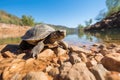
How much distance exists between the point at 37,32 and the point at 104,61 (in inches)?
129

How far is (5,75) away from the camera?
384 centimetres

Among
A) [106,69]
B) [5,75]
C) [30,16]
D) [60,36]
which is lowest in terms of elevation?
[5,75]

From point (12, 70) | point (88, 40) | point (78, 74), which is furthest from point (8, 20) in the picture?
point (78, 74)

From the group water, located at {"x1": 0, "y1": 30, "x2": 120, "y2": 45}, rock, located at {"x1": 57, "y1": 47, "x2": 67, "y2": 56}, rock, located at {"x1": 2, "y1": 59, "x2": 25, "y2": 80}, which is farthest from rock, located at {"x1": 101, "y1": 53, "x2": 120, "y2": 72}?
water, located at {"x1": 0, "y1": 30, "x2": 120, "y2": 45}

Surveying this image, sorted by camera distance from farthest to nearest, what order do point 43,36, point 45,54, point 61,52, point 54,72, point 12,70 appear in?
1. point 43,36
2. point 61,52
3. point 45,54
4. point 12,70
5. point 54,72

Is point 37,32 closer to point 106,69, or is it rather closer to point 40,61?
point 40,61

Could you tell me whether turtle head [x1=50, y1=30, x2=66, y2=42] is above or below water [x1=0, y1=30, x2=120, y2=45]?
above

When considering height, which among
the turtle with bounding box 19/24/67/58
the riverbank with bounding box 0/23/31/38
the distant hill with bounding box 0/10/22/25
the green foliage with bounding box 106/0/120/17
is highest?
the green foliage with bounding box 106/0/120/17

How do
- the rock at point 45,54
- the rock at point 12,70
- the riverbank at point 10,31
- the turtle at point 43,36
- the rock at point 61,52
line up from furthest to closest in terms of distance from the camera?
1. the riverbank at point 10,31
2. the turtle at point 43,36
3. the rock at point 61,52
4. the rock at point 45,54
5. the rock at point 12,70

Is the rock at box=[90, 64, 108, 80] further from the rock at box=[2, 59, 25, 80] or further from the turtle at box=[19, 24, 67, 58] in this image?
the turtle at box=[19, 24, 67, 58]

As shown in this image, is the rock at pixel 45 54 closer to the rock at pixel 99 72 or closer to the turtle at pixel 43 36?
the turtle at pixel 43 36

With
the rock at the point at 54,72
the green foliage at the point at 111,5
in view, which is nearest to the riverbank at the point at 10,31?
the rock at the point at 54,72

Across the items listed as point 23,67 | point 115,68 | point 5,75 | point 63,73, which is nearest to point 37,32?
point 23,67

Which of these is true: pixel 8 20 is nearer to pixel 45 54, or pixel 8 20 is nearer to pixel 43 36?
pixel 43 36
